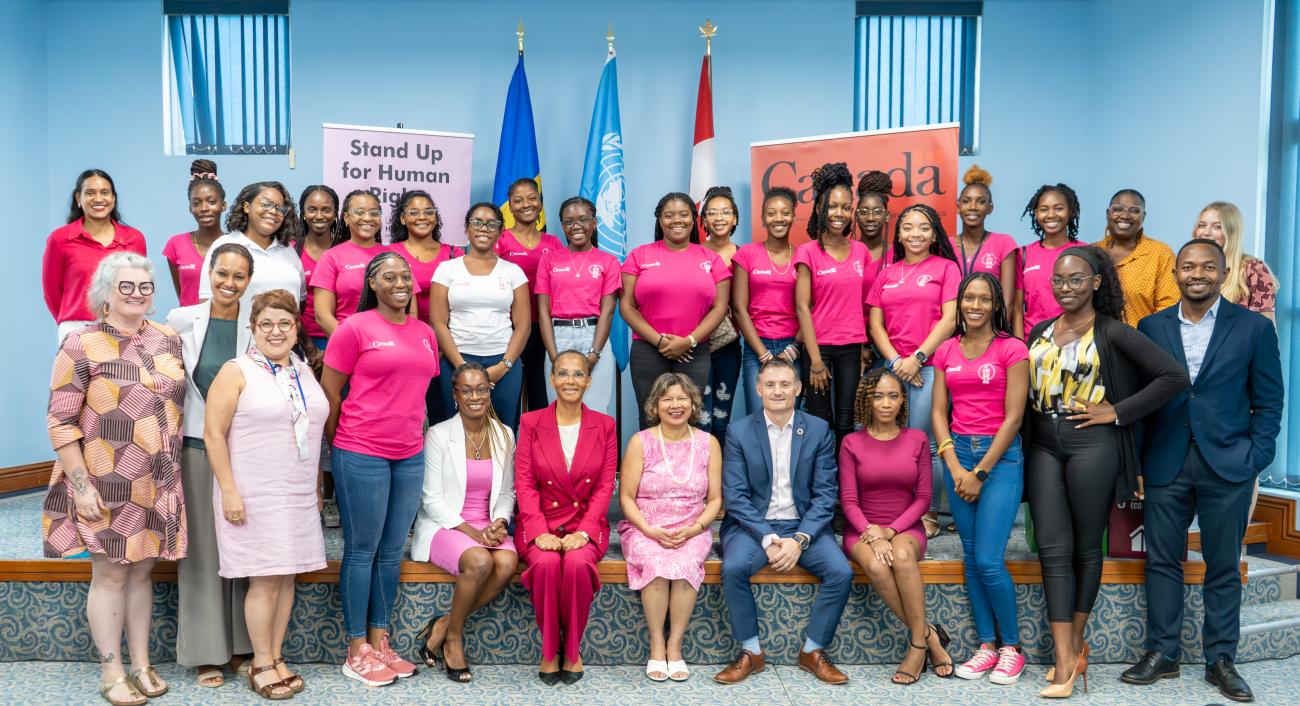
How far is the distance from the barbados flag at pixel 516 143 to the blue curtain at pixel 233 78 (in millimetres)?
1532

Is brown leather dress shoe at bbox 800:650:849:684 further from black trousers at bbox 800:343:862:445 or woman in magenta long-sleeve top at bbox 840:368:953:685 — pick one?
black trousers at bbox 800:343:862:445

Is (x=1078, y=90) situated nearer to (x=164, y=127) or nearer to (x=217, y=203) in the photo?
(x=217, y=203)

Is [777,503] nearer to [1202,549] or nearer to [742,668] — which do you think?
[742,668]

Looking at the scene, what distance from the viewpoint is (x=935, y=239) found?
13.4 ft

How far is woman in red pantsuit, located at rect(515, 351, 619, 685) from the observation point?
3.37 m

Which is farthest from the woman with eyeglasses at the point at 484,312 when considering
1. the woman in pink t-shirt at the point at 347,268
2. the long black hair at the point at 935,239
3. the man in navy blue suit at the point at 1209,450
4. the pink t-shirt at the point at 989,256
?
the man in navy blue suit at the point at 1209,450

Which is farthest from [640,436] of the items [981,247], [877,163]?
[877,163]

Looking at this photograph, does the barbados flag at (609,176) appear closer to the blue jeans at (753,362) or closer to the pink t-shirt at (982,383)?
the blue jeans at (753,362)

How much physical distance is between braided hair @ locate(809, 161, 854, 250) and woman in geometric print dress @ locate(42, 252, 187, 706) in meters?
2.69

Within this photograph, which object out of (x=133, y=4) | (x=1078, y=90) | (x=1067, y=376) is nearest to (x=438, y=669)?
(x=1067, y=376)

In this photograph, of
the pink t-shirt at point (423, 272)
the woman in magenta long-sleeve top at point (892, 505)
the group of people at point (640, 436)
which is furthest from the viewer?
the pink t-shirt at point (423, 272)

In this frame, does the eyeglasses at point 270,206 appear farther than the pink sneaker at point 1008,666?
Yes

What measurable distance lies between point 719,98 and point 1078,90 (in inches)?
92.8

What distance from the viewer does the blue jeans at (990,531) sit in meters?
3.38
